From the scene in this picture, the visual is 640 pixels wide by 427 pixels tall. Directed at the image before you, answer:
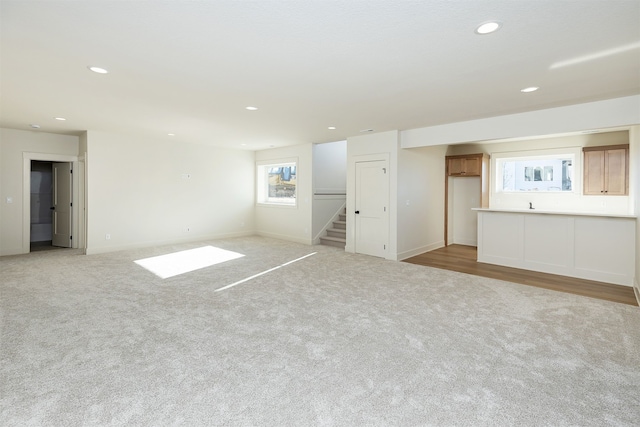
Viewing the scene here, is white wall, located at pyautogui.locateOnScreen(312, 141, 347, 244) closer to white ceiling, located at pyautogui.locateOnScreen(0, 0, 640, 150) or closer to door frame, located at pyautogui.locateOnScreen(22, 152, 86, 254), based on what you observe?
white ceiling, located at pyautogui.locateOnScreen(0, 0, 640, 150)

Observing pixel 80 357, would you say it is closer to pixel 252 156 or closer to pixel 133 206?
pixel 133 206

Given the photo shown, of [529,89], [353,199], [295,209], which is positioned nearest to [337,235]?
[295,209]

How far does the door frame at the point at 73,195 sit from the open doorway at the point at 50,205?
14cm

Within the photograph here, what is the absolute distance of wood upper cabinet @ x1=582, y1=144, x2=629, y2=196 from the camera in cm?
568

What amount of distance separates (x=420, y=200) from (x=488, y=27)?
15.4ft

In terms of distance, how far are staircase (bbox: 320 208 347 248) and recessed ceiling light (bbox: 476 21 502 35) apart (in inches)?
218

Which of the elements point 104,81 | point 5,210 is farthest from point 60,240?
point 104,81

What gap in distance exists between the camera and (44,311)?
3.42 metres

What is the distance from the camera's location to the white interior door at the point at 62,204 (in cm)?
718

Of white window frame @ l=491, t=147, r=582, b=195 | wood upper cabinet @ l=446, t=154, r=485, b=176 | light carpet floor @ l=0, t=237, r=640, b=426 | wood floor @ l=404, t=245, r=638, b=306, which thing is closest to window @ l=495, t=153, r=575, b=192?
white window frame @ l=491, t=147, r=582, b=195

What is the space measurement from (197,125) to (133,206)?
272cm

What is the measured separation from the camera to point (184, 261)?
5895mm

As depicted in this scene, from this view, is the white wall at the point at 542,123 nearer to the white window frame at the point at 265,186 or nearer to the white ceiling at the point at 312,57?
the white ceiling at the point at 312,57

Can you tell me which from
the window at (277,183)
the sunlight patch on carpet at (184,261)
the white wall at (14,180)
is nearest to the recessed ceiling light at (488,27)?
the sunlight patch on carpet at (184,261)
